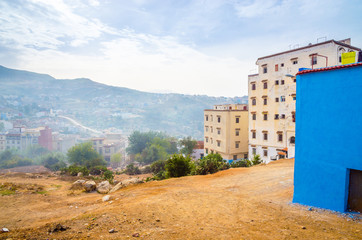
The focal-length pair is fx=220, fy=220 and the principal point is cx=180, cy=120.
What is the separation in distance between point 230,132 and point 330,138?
114 ft

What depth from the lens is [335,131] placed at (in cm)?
773

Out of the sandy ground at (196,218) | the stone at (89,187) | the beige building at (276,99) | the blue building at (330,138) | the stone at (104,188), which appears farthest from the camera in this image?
the beige building at (276,99)

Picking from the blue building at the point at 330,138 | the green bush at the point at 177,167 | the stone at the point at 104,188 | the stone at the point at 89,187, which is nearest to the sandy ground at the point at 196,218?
the blue building at the point at 330,138

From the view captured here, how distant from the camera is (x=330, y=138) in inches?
310

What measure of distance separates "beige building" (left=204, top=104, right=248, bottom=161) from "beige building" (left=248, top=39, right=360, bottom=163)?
3.58m

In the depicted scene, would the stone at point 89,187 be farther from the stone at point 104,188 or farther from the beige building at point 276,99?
the beige building at point 276,99

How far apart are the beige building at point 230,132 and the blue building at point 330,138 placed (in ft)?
111

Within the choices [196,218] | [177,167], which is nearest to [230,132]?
[177,167]

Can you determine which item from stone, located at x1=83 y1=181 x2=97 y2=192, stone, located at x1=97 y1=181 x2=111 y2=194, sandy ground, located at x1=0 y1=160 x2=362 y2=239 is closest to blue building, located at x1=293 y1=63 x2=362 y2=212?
sandy ground, located at x1=0 y1=160 x2=362 y2=239

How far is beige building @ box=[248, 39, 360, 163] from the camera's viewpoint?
31623 millimetres

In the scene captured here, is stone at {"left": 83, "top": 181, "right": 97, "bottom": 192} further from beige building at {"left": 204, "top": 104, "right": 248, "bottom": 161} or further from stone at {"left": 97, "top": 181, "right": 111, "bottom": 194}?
beige building at {"left": 204, "top": 104, "right": 248, "bottom": 161}

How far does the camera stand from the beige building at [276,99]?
31.6m

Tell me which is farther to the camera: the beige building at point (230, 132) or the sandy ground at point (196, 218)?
the beige building at point (230, 132)

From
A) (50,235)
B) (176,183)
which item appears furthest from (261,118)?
(50,235)
